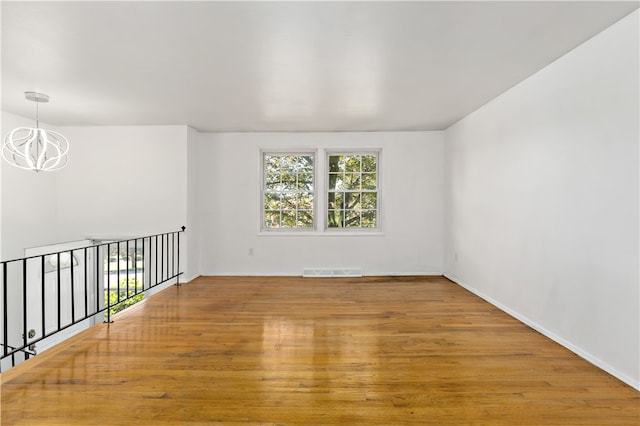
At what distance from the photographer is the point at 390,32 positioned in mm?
2455

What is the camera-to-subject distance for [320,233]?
5824 mm

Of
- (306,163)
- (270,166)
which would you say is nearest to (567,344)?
(306,163)

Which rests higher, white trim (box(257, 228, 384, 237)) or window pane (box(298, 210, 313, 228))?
window pane (box(298, 210, 313, 228))

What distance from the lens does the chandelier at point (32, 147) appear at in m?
3.54

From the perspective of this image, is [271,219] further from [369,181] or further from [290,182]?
[369,181]

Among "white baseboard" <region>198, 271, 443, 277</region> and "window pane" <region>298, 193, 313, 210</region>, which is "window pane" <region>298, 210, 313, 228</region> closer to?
"window pane" <region>298, 193, 313, 210</region>

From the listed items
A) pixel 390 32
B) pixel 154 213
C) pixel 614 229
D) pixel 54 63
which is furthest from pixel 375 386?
pixel 154 213

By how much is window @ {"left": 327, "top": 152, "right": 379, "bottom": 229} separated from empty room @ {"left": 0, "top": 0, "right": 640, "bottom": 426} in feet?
0.11

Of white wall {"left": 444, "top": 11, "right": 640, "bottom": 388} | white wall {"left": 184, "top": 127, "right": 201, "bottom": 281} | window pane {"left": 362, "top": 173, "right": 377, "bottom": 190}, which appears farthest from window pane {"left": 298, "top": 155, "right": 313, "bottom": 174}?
white wall {"left": 444, "top": 11, "right": 640, "bottom": 388}

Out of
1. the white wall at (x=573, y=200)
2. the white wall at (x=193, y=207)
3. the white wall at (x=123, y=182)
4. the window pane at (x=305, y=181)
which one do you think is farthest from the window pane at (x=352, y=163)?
the white wall at (x=123, y=182)

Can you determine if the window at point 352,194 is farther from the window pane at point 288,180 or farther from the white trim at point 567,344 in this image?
the white trim at point 567,344

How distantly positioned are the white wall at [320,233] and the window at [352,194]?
24 centimetres

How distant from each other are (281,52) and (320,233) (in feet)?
11.4

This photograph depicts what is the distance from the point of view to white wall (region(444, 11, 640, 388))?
231cm
